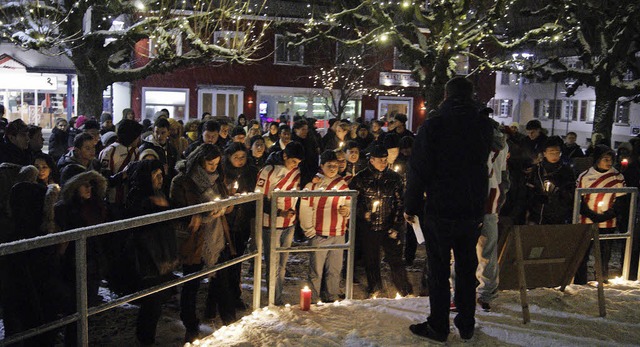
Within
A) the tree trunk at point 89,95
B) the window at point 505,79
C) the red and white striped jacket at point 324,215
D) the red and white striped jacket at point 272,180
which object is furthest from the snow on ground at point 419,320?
the window at point 505,79

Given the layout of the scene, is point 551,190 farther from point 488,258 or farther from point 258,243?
point 258,243

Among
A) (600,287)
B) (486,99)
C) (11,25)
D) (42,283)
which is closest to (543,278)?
(600,287)

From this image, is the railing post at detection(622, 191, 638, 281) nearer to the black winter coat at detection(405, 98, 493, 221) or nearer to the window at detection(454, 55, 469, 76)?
the black winter coat at detection(405, 98, 493, 221)

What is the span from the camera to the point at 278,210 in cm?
679

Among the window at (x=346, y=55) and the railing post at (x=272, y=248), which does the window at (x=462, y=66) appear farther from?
the railing post at (x=272, y=248)

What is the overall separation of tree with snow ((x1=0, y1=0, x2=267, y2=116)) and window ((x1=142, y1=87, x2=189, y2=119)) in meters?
12.4

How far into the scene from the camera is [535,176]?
8.09 meters

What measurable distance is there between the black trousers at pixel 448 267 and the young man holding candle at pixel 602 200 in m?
2.83

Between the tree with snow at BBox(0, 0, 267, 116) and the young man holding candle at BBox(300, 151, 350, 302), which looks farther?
the tree with snow at BBox(0, 0, 267, 116)

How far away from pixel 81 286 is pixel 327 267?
3436 millimetres

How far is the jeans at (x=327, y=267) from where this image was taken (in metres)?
7.06

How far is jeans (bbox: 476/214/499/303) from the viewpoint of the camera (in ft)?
19.9

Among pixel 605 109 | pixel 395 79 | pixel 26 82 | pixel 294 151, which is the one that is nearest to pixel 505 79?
pixel 395 79

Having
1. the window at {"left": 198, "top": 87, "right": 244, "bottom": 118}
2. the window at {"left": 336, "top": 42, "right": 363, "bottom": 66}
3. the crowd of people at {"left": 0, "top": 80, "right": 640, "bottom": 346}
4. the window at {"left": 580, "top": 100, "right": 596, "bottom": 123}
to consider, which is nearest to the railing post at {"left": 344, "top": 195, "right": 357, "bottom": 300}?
the crowd of people at {"left": 0, "top": 80, "right": 640, "bottom": 346}
